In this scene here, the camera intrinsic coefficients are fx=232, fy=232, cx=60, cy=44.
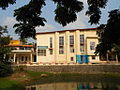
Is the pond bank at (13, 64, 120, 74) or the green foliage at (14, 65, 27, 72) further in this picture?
the pond bank at (13, 64, 120, 74)

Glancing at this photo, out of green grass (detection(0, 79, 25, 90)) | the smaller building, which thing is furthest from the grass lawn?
the smaller building

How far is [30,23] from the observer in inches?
198

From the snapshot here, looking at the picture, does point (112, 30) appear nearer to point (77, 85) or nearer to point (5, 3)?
point (5, 3)

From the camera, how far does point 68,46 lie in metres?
53.9

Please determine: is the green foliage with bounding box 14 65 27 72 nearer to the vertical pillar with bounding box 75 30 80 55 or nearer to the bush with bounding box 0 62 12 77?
the bush with bounding box 0 62 12 77

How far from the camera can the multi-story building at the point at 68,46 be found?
52.0 meters

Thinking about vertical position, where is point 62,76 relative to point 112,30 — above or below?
below

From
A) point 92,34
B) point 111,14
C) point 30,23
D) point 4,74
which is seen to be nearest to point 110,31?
point 111,14

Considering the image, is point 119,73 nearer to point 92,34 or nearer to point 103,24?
point 92,34


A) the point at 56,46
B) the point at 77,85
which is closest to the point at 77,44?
the point at 56,46

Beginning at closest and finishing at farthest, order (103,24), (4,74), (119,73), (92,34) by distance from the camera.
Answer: (103,24), (4,74), (119,73), (92,34)

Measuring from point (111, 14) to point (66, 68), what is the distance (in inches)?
1571

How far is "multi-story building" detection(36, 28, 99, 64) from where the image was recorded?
52.0 meters

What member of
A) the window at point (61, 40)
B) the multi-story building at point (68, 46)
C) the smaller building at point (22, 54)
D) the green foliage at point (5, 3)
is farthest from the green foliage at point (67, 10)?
the smaller building at point (22, 54)
